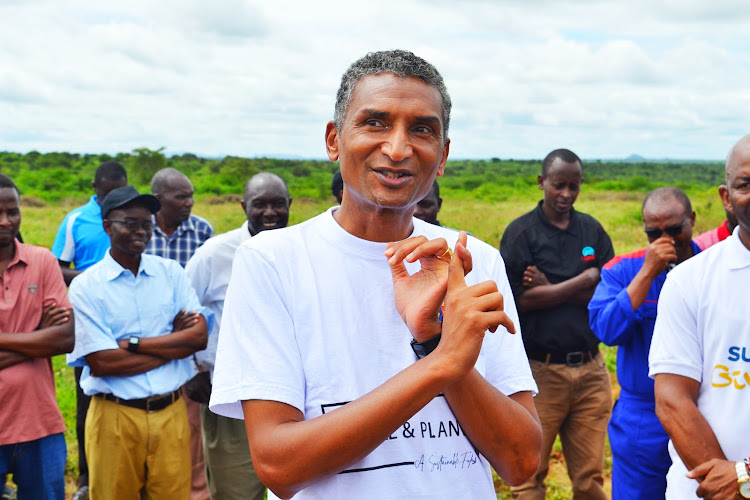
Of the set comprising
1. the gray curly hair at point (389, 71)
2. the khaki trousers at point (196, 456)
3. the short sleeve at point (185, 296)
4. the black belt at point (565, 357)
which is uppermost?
the gray curly hair at point (389, 71)

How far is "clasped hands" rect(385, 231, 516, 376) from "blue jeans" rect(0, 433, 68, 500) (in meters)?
3.01

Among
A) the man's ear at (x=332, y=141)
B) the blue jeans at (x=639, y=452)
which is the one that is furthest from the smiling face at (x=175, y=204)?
the man's ear at (x=332, y=141)

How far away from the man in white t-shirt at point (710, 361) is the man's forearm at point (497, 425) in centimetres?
116

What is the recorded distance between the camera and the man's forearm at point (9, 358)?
140 inches

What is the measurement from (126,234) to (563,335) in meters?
2.89

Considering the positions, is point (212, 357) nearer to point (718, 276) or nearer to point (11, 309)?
point (11, 309)

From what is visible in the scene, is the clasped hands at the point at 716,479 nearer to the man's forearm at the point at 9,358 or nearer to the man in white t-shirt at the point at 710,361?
the man in white t-shirt at the point at 710,361

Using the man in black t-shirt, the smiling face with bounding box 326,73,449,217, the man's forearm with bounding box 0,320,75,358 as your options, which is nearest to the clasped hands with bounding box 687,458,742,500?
the smiling face with bounding box 326,73,449,217

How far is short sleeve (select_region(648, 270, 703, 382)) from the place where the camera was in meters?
2.55

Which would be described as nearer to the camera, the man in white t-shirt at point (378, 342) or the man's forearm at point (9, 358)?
the man in white t-shirt at point (378, 342)

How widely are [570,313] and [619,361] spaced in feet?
2.60

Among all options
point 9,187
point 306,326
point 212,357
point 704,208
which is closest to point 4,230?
point 9,187

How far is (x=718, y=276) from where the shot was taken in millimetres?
2566

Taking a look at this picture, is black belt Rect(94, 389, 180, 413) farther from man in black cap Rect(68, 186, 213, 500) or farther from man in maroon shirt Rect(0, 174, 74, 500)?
man in maroon shirt Rect(0, 174, 74, 500)
